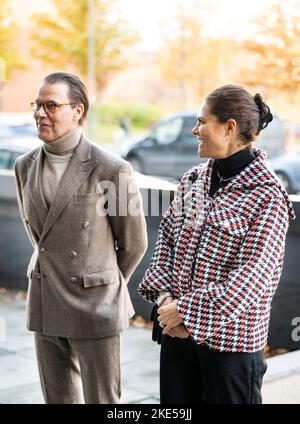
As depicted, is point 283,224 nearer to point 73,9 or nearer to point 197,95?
point 73,9

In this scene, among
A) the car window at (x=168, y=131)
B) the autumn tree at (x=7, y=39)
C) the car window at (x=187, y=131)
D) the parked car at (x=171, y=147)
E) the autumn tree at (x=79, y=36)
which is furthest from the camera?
the autumn tree at (x=79, y=36)

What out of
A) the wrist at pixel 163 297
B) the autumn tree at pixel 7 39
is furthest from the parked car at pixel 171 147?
the wrist at pixel 163 297

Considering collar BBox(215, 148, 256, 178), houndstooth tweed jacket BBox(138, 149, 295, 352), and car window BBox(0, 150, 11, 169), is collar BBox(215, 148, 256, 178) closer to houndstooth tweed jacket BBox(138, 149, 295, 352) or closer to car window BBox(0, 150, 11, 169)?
houndstooth tweed jacket BBox(138, 149, 295, 352)

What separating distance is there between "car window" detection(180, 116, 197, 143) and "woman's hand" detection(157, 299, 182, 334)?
1648cm

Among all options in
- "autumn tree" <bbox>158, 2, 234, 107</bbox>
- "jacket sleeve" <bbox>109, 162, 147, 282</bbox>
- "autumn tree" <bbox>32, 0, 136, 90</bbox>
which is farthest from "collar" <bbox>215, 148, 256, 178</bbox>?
"autumn tree" <bbox>158, 2, 234, 107</bbox>

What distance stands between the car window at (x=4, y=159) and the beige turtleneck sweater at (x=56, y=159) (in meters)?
8.81

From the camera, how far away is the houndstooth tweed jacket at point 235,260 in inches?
111

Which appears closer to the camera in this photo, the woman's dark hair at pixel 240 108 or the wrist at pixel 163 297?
the woman's dark hair at pixel 240 108

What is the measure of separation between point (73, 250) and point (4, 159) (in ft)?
29.8

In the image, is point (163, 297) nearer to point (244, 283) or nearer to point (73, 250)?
point (244, 283)

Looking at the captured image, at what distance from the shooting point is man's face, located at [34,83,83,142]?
3.35m

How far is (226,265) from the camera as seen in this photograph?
9.48ft

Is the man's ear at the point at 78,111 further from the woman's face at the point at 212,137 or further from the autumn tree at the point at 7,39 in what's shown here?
the autumn tree at the point at 7,39
